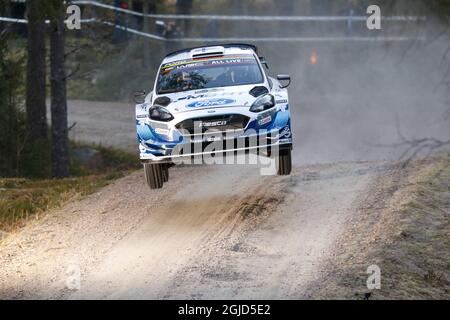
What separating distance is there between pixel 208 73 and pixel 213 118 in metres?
1.53

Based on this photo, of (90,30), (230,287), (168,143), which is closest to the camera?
(230,287)

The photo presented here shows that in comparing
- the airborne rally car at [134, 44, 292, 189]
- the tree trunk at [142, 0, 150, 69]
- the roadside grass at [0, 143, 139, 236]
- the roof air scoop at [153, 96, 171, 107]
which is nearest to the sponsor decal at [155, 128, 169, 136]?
the airborne rally car at [134, 44, 292, 189]

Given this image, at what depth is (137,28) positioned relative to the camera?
30.0 metres

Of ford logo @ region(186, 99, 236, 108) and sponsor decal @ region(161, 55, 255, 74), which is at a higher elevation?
sponsor decal @ region(161, 55, 255, 74)

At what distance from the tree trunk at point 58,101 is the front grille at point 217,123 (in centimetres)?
597

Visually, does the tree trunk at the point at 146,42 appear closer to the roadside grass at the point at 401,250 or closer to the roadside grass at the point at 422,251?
the roadside grass at the point at 401,250

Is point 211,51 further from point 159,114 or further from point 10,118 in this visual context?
point 10,118

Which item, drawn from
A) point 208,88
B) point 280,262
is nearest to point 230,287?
point 280,262

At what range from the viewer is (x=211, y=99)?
42.7 feet

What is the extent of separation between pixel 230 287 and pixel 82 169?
503 inches

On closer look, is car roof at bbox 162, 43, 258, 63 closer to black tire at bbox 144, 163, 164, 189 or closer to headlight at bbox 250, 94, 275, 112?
headlight at bbox 250, 94, 275, 112

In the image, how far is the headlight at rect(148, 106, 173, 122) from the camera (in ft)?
42.6

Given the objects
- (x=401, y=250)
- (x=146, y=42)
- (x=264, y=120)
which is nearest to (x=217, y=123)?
(x=264, y=120)
